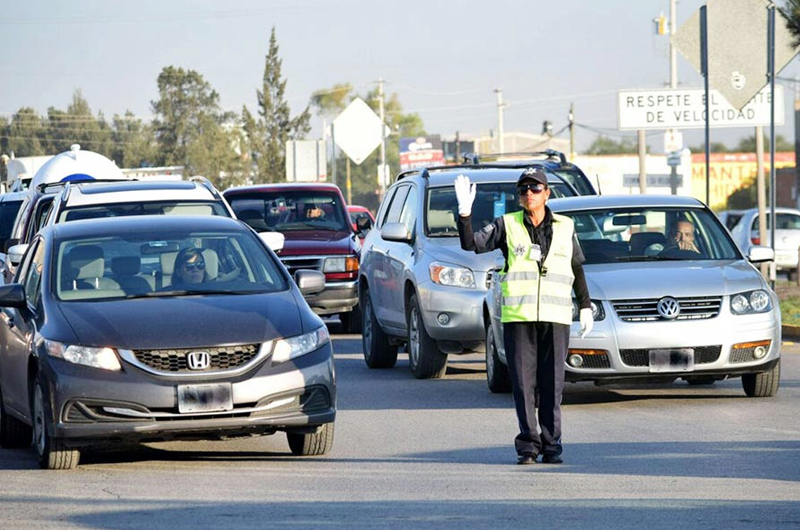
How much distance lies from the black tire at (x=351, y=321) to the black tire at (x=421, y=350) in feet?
21.4

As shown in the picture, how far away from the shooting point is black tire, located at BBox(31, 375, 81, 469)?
391 inches

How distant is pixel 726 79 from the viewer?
20359 mm

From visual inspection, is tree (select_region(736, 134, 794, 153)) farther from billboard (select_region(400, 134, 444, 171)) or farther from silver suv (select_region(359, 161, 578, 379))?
silver suv (select_region(359, 161, 578, 379))

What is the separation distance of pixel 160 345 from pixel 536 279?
2281 millimetres

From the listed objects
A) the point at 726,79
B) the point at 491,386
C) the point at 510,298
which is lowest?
the point at 491,386

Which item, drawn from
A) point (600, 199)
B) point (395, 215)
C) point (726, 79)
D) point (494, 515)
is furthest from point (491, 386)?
point (726, 79)

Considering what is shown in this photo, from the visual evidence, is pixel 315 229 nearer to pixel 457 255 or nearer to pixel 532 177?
pixel 457 255

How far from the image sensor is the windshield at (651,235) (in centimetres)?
1370

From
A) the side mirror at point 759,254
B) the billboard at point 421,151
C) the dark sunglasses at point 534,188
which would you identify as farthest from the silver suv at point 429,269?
the billboard at point 421,151

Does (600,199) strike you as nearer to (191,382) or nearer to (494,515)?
(191,382)

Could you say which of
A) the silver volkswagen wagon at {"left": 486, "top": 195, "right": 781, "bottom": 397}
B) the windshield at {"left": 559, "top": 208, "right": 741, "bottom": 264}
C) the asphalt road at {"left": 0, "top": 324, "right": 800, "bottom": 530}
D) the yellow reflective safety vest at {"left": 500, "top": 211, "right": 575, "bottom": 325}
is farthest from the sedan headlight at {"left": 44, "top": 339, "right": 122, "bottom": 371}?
the windshield at {"left": 559, "top": 208, "right": 741, "bottom": 264}

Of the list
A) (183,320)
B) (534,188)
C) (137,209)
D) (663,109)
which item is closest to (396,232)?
(137,209)

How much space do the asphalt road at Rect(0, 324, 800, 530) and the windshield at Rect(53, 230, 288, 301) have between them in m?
1.07

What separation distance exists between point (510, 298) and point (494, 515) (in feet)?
7.36
